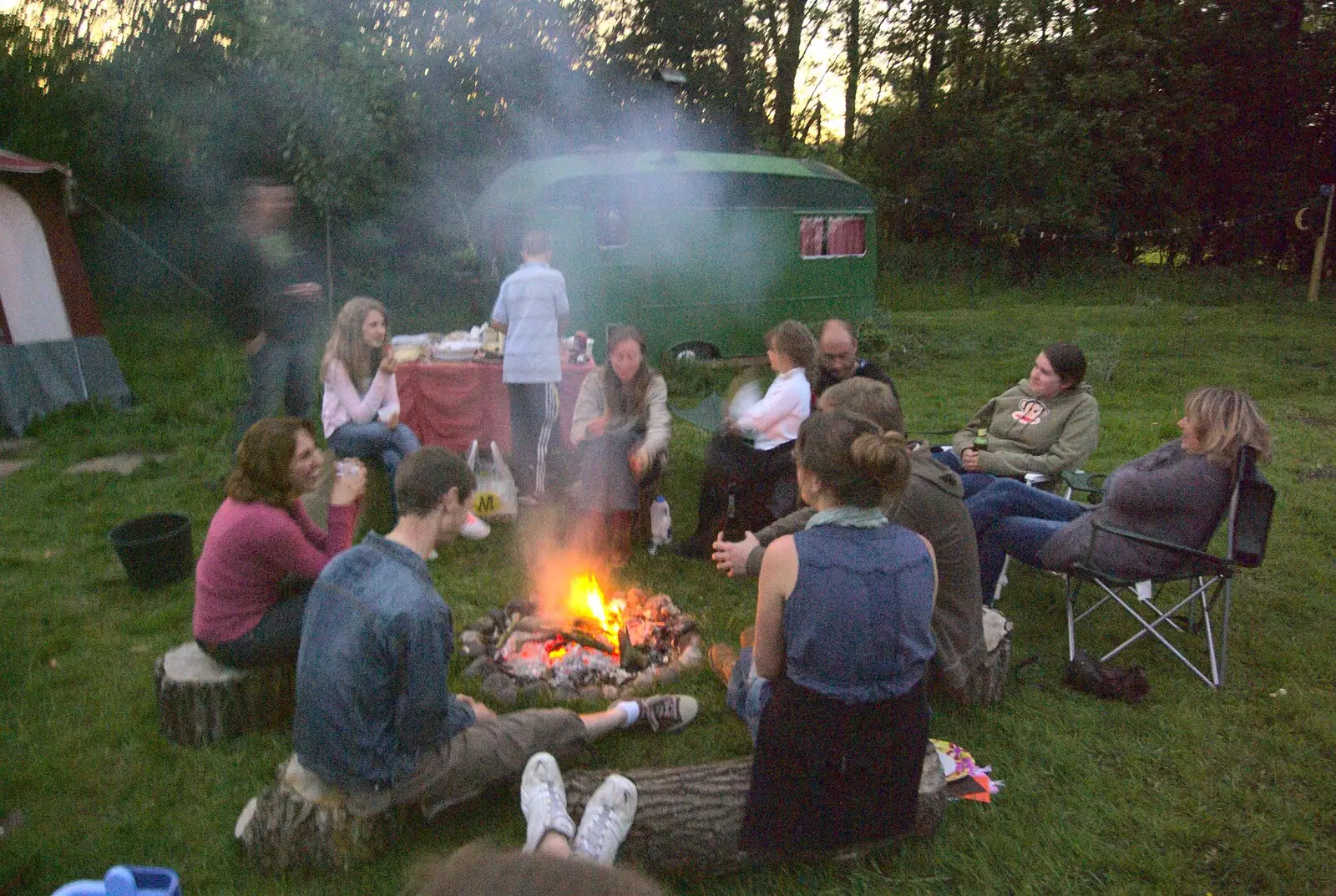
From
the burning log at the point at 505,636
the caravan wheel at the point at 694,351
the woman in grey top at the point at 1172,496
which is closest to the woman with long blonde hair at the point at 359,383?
the burning log at the point at 505,636

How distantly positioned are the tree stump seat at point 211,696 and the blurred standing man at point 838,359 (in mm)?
3243

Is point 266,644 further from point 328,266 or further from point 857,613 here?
point 328,266

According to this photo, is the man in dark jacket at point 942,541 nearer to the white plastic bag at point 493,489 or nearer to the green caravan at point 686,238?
the white plastic bag at point 493,489

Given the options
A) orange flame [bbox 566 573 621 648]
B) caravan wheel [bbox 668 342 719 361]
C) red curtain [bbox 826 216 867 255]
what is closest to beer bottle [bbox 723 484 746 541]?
orange flame [bbox 566 573 621 648]

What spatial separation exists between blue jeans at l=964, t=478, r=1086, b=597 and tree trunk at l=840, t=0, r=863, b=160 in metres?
19.9

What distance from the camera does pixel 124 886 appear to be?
192 centimetres

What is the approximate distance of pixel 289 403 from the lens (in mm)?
5793

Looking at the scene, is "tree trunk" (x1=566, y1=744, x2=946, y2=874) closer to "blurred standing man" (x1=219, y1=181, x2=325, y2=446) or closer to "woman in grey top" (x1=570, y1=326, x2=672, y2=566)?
"woman in grey top" (x1=570, y1=326, x2=672, y2=566)

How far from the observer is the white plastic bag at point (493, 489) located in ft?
18.2

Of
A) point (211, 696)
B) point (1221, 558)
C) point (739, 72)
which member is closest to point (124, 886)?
point (211, 696)

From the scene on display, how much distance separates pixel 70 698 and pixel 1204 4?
2588 cm

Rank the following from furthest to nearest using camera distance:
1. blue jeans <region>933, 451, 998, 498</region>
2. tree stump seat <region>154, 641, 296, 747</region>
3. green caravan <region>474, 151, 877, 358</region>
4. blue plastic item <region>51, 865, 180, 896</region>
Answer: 1. green caravan <region>474, 151, 877, 358</region>
2. blue jeans <region>933, 451, 998, 498</region>
3. tree stump seat <region>154, 641, 296, 747</region>
4. blue plastic item <region>51, 865, 180, 896</region>

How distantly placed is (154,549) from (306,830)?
2545 millimetres

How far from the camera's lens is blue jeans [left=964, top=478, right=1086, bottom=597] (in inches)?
172
